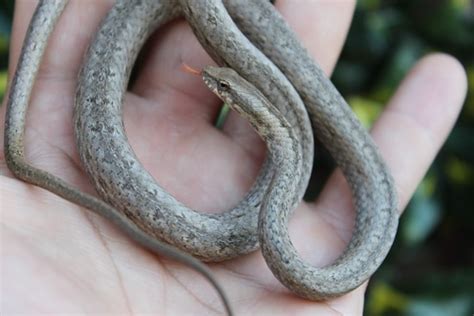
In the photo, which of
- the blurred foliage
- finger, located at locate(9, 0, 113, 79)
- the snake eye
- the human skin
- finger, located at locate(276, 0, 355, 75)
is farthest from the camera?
the blurred foliage

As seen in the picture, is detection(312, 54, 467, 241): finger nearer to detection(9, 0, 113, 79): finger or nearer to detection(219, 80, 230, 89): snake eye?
detection(219, 80, 230, 89): snake eye

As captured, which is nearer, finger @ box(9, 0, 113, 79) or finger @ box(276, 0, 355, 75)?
finger @ box(9, 0, 113, 79)

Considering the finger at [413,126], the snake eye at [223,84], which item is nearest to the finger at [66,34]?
the snake eye at [223,84]

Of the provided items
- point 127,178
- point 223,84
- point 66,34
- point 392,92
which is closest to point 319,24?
point 392,92

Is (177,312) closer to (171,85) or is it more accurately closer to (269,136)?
(269,136)

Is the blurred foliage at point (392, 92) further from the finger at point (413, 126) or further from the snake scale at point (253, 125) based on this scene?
the snake scale at point (253, 125)

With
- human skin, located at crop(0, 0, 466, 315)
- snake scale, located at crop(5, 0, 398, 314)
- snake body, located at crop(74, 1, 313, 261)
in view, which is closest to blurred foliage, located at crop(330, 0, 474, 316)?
human skin, located at crop(0, 0, 466, 315)
